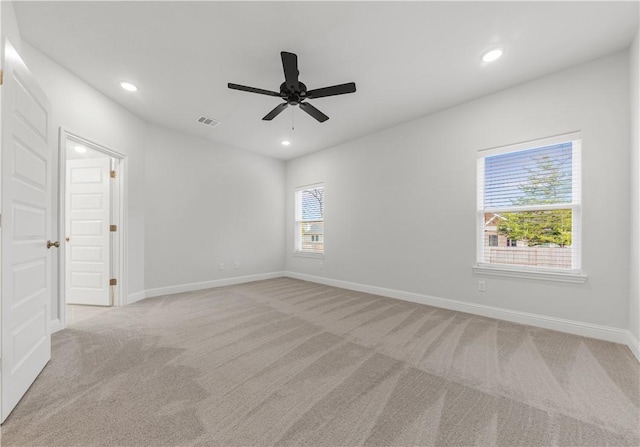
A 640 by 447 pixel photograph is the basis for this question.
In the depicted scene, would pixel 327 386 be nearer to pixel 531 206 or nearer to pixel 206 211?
pixel 531 206

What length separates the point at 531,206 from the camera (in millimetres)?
2912

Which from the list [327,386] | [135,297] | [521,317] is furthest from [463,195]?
[135,297]

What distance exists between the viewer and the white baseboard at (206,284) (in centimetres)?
409

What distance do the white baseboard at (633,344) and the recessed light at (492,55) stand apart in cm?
281

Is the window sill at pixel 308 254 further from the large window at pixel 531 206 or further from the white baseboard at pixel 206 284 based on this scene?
the large window at pixel 531 206

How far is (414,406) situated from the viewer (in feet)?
5.04

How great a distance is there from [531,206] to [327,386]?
117 inches

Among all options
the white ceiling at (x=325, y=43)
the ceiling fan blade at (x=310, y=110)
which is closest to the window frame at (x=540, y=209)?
the white ceiling at (x=325, y=43)

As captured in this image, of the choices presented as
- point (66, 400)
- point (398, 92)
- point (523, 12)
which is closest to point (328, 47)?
point (398, 92)

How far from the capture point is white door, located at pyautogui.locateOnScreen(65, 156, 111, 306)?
3.62 m

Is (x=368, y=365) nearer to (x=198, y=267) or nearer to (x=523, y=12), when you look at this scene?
(x=523, y=12)

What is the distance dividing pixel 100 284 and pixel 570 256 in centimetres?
595

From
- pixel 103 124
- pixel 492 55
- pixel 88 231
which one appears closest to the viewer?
pixel 492 55

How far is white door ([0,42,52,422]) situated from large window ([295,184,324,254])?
406 centimetres
